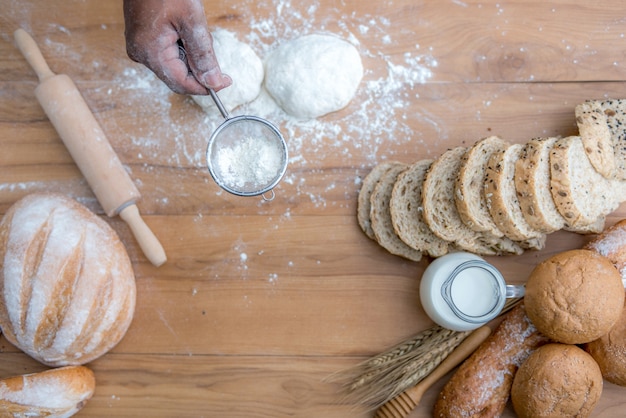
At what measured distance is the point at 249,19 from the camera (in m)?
2.02

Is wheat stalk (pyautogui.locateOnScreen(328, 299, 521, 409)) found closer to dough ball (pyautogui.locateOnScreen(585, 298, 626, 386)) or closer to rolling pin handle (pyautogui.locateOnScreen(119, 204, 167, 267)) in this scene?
dough ball (pyautogui.locateOnScreen(585, 298, 626, 386))

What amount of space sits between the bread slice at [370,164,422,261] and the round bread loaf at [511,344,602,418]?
1.65 feet

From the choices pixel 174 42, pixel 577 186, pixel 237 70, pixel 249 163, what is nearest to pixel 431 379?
pixel 577 186

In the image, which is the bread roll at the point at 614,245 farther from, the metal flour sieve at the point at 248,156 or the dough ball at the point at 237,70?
the dough ball at the point at 237,70

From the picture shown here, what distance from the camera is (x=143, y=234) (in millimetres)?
1914

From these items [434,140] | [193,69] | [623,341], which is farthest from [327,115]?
[623,341]

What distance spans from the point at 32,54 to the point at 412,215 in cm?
141

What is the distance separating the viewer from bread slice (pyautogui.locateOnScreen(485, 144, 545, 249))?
5.58 feet

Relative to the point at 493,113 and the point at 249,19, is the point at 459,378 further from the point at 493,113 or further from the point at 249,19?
the point at 249,19

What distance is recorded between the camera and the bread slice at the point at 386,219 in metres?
1.91

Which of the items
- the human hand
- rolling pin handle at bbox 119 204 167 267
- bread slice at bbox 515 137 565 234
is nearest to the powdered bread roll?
rolling pin handle at bbox 119 204 167 267

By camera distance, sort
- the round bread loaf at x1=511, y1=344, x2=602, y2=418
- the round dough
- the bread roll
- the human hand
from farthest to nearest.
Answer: the round dough
the bread roll
the round bread loaf at x1=511, y1=344, x2=602, y2=418
the human hand

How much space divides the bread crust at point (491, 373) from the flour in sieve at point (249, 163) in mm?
878

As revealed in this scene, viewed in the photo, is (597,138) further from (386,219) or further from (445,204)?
(386,219)
